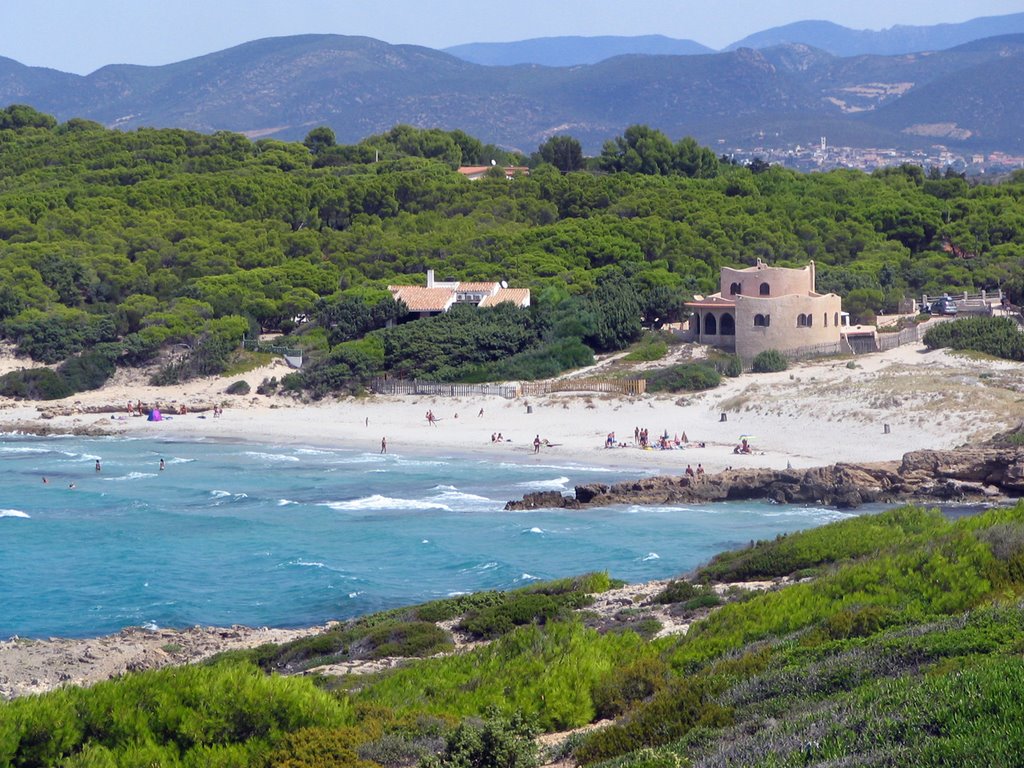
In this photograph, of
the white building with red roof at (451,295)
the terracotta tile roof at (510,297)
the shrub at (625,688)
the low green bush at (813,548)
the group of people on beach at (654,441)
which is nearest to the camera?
the shrub at (625,688)

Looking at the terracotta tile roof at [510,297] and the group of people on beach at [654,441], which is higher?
the terracotta tile roof at [510,297]

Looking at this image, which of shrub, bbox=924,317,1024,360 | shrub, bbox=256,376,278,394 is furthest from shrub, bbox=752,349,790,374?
shrub, bbox=256,376,278,394

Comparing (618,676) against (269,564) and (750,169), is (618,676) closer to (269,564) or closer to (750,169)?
(269,564)

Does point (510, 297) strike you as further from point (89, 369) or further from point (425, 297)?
point (89, 369)

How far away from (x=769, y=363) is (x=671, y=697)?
99.0ft

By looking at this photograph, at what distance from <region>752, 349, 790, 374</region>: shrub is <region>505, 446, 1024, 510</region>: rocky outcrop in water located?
34.3ft

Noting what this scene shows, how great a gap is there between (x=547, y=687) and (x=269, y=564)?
13.1 metres

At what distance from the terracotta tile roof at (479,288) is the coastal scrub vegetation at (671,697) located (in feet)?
111

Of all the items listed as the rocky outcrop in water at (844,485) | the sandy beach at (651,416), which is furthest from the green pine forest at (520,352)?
the rocky outcrop in water at (844,485)

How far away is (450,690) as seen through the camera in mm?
12117

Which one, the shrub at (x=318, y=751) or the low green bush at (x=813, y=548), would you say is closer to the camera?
the shrub at (x=318, y=751)

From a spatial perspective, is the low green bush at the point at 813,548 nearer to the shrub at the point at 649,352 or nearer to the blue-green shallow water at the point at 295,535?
the blue-green shallow water at the point at 295,535

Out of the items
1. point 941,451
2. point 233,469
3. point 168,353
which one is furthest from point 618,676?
point 168,353

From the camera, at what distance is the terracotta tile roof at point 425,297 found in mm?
47031
